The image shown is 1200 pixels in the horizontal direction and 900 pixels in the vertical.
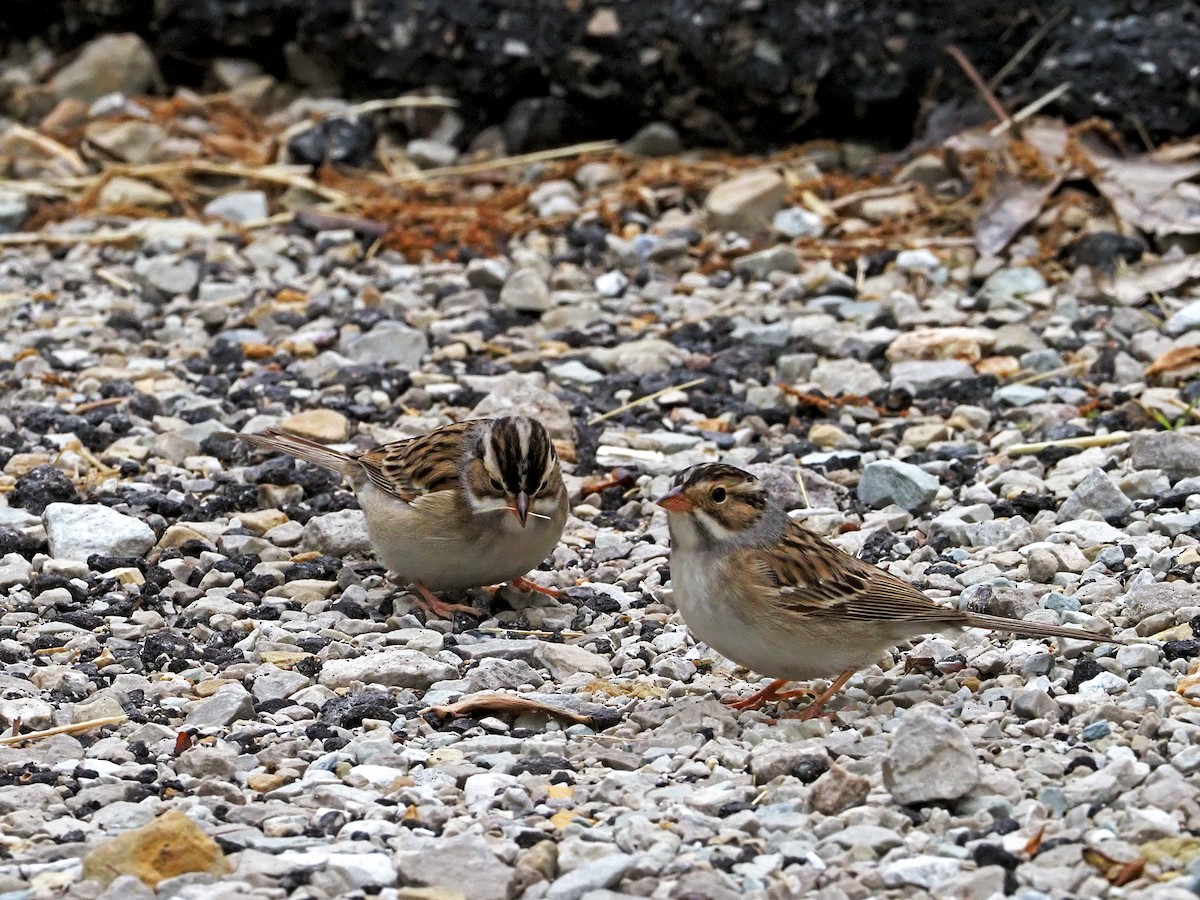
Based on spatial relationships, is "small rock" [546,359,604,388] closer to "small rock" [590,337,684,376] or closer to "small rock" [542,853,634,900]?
"small rock" [590,337,684,376]

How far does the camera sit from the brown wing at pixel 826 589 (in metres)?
5.24

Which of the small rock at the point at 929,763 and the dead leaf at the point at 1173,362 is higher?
the small rock at the point at 929,763

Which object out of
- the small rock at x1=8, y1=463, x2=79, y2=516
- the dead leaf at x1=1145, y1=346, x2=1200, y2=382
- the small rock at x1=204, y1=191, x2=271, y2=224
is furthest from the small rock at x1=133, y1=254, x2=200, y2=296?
the dead leaf at x1=1145, y1=346, x2=1200, y2=382

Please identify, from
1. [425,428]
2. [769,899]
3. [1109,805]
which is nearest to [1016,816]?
[1109,805]

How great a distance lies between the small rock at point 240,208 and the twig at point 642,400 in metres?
3.48

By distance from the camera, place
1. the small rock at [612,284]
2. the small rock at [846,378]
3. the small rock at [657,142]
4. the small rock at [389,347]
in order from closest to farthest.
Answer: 1. the small rock at [846,378]
2. the small rock at [389,347]
3. the small rock at [612,284]
4. the small rock at [657,142]

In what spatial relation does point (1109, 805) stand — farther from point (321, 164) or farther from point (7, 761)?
point (321, 164)

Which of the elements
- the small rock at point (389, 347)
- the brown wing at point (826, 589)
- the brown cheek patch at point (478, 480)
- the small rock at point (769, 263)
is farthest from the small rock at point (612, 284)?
the brown wing at point (826, 589)

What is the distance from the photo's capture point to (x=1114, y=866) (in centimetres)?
399

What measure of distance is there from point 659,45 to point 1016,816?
306 inches

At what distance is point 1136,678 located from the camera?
5195 mm

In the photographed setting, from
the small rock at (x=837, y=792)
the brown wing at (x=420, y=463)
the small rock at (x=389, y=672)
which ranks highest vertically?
the small rock at (x=837, y=792)

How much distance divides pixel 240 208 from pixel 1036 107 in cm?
462

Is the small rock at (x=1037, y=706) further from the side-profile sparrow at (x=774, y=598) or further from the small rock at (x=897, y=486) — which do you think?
the small rock at (x=897, y=486)
